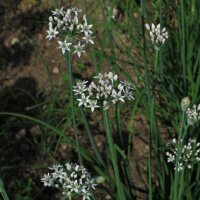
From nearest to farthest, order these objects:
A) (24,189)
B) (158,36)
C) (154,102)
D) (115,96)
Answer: (115,96) → (158,36) → (154,102) → (24,189)

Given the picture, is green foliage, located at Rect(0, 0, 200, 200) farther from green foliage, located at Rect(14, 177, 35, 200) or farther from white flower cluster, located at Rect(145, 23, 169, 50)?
white flower cluster, located at Rect(145, 23, 169, 50)

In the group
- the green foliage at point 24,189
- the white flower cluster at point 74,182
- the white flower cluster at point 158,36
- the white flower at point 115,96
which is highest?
the white flower cluster at point 158,36

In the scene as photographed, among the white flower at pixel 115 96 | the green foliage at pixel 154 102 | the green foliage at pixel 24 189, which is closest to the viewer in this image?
the white flower at pixel 115 96

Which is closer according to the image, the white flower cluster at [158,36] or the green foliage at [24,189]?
the white flower cluster at [158,36]

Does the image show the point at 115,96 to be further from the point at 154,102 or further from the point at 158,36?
the point at 154,102

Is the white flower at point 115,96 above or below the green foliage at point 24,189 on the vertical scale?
below

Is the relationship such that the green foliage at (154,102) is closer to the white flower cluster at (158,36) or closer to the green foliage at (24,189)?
the green foliage at (24,189)

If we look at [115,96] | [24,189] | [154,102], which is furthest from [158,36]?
[24,189]

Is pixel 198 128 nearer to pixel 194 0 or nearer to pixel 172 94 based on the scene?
pixel 172 94

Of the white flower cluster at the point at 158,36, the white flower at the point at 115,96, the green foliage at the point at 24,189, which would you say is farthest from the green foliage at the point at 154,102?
the white flower at the point at 115,96

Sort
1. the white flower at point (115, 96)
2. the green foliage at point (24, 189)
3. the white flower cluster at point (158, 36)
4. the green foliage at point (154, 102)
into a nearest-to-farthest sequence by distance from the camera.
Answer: the white flower at point (115, 96) < the white flower cluster at point (158, 36) < the green foliage at point (154, 102) < the green foliage at point (24, 189)

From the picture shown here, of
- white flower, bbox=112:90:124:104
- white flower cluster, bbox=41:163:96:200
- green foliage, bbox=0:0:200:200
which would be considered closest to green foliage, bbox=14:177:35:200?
green foliage, bbox=0:0:200:200

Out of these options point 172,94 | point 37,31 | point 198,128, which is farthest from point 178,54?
point 37,31
